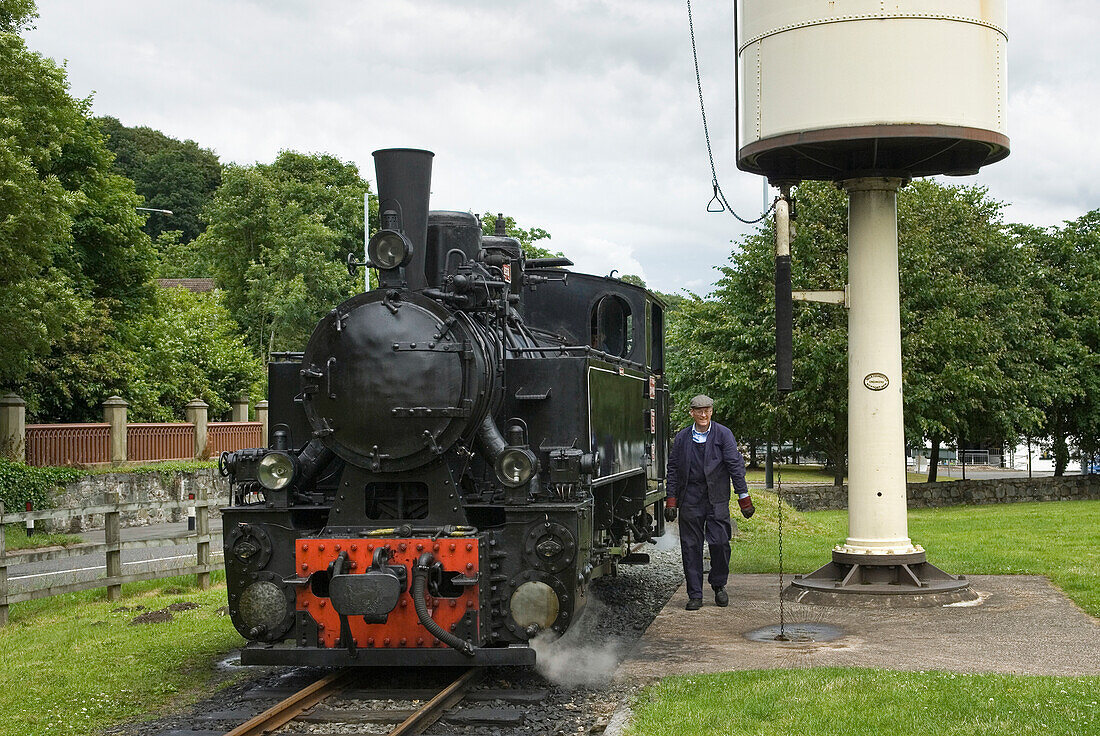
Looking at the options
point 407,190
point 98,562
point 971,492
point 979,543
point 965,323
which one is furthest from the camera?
point 971,492

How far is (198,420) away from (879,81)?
2248cm

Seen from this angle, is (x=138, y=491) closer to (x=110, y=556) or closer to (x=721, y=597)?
(x=110, y=556)

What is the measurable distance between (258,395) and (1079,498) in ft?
78.8

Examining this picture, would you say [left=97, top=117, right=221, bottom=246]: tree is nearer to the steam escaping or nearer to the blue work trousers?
the blue work trousers

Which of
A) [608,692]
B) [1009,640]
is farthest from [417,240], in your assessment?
[1009,640]

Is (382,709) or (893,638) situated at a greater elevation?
(893,638)

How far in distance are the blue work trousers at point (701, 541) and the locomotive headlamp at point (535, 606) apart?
118 inches

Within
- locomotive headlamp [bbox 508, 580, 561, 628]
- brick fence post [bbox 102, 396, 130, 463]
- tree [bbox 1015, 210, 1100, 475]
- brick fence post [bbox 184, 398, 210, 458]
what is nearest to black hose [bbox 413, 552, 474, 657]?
locomotive headlamp [bbox 508, 580, 561, 628]

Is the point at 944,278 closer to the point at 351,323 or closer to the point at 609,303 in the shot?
the point at 609,303

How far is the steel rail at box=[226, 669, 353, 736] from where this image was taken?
619 cm

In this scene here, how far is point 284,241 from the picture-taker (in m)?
43.9

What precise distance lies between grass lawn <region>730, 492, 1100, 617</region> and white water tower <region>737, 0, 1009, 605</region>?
1869mm

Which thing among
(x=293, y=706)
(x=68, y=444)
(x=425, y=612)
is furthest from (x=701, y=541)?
(x=68, y=444)

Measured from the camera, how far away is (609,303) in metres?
11.2
